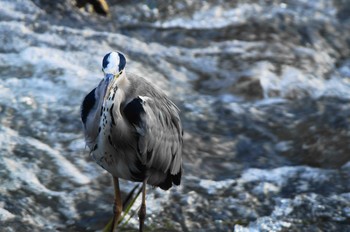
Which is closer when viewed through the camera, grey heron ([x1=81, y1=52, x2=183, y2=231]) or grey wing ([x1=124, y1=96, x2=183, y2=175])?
grey heron ([x1=81, y1=52, x2=183, y2=231])

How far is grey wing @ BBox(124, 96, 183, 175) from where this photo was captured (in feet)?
12.6

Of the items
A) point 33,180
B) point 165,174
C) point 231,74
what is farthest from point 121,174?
point 231,74

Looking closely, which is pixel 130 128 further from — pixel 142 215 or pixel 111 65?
pixel 142 215

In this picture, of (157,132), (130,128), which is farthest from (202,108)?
(130,128)

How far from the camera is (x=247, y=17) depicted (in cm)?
809

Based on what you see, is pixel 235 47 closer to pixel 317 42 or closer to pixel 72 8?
pixel 317 42

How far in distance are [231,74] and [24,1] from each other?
2.22m

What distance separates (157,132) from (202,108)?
2.34 meters

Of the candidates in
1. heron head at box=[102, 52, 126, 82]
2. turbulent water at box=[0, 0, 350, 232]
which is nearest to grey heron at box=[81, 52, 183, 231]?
heron head at box=[102, 52, 126, 82]

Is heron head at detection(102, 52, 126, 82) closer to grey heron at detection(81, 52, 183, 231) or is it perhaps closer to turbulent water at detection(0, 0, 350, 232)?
grey heron at detection(81, 52, 183, 231)

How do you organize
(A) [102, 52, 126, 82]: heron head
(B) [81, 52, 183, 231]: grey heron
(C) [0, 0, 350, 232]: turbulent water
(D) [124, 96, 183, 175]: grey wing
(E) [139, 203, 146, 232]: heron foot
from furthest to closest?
(C) [0, 0, 350, 232]: turbulent water
(E) [139, 203, 146, 232]: heron foot
(D) [124, 96, 183, 175]: grey wing
(B) [81, 52, 183, 231]: grey heron
(A) [102, 52, 126, 82]: heron head

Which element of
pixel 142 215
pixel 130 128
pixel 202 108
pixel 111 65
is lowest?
pixel 142 215

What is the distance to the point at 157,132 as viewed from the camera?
3998 millimetres

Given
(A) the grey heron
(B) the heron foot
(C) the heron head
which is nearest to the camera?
(C) the heron head
